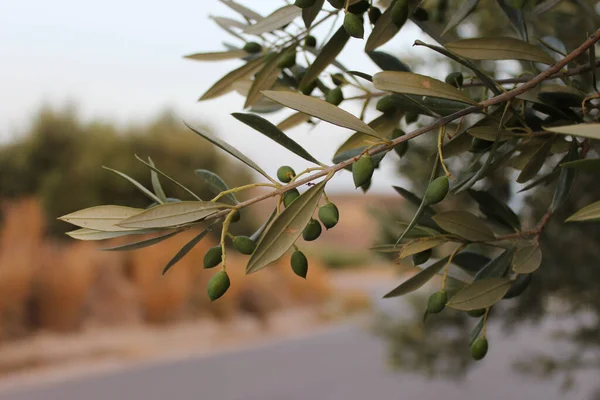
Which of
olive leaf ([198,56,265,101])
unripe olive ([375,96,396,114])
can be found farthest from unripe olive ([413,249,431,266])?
olive leaf ([198,56,265,101])

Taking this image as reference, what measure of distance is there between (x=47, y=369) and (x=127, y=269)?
52.1 inches

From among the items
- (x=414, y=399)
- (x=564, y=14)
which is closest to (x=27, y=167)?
(x=414, y=399)

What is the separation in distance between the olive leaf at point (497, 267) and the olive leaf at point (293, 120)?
0.75 ft

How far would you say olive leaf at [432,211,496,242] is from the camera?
1.57 feet

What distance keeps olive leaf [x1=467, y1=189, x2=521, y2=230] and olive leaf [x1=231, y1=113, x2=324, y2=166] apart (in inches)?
7.8

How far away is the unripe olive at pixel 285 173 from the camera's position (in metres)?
0.41

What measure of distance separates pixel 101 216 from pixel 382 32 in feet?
0.82

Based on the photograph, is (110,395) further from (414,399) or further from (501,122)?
(501,122)

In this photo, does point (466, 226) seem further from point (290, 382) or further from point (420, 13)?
point (290, 382)

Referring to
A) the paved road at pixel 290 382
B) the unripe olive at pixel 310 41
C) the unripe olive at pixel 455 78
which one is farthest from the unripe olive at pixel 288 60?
the paved road at pixel 290 382

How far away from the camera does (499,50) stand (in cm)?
44

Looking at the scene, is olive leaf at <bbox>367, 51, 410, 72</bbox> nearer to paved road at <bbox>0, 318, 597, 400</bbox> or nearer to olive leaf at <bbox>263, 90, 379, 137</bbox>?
olive leaf at <bbox>263, 90, 379, 137</bbox>

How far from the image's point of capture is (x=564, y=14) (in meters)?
0.82

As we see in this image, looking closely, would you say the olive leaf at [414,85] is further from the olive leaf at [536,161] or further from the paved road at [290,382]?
the paved road at [290,382]
